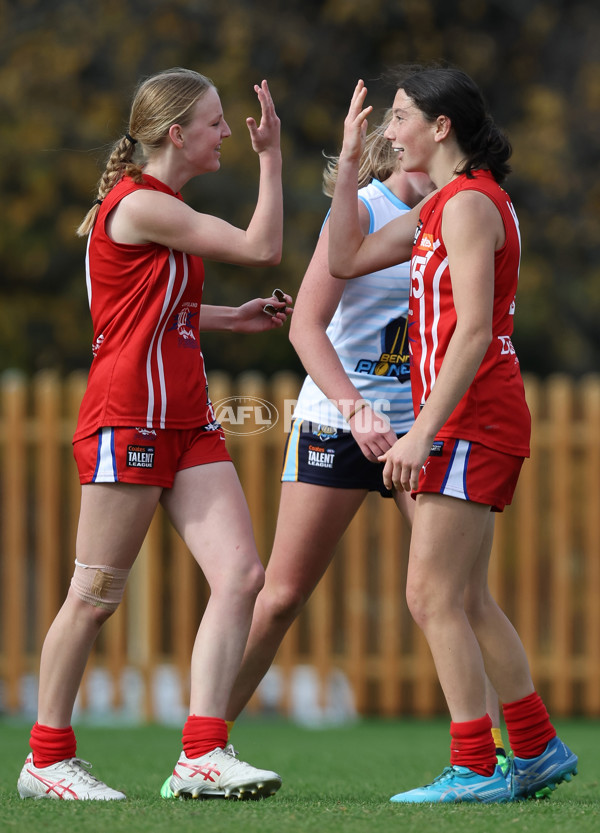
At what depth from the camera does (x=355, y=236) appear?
367cm

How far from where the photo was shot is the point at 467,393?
133 inches

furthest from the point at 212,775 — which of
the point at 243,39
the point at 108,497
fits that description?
the point at 243,39

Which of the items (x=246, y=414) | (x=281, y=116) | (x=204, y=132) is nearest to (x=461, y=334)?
(x=204, y=132)

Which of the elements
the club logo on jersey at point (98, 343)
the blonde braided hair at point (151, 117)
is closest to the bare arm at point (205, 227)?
→ the blonde braided hair at point (151, 117)

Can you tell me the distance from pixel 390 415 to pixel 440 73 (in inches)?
43.3

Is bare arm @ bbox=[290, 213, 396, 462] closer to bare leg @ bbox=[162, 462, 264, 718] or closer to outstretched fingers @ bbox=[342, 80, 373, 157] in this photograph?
outstretched fingers @ bbox=[342, 80, 373, 157]

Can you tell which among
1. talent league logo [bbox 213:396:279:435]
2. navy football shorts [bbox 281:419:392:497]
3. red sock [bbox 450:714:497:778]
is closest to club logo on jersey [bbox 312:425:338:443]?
navy football shorts [bbox 281:419:392:497]

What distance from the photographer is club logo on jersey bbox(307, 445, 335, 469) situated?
3.98 meters

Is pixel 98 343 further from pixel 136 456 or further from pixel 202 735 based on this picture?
pixel 202 735

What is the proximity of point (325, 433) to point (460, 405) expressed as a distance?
2.42 ft

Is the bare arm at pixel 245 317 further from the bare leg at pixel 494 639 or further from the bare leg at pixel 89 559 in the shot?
the bare leg at pixel 494 639

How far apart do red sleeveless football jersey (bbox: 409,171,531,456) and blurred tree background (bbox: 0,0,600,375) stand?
7.27m

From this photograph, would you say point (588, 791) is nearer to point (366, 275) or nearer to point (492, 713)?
point (492, 713)

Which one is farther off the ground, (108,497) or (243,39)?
(243,39)
